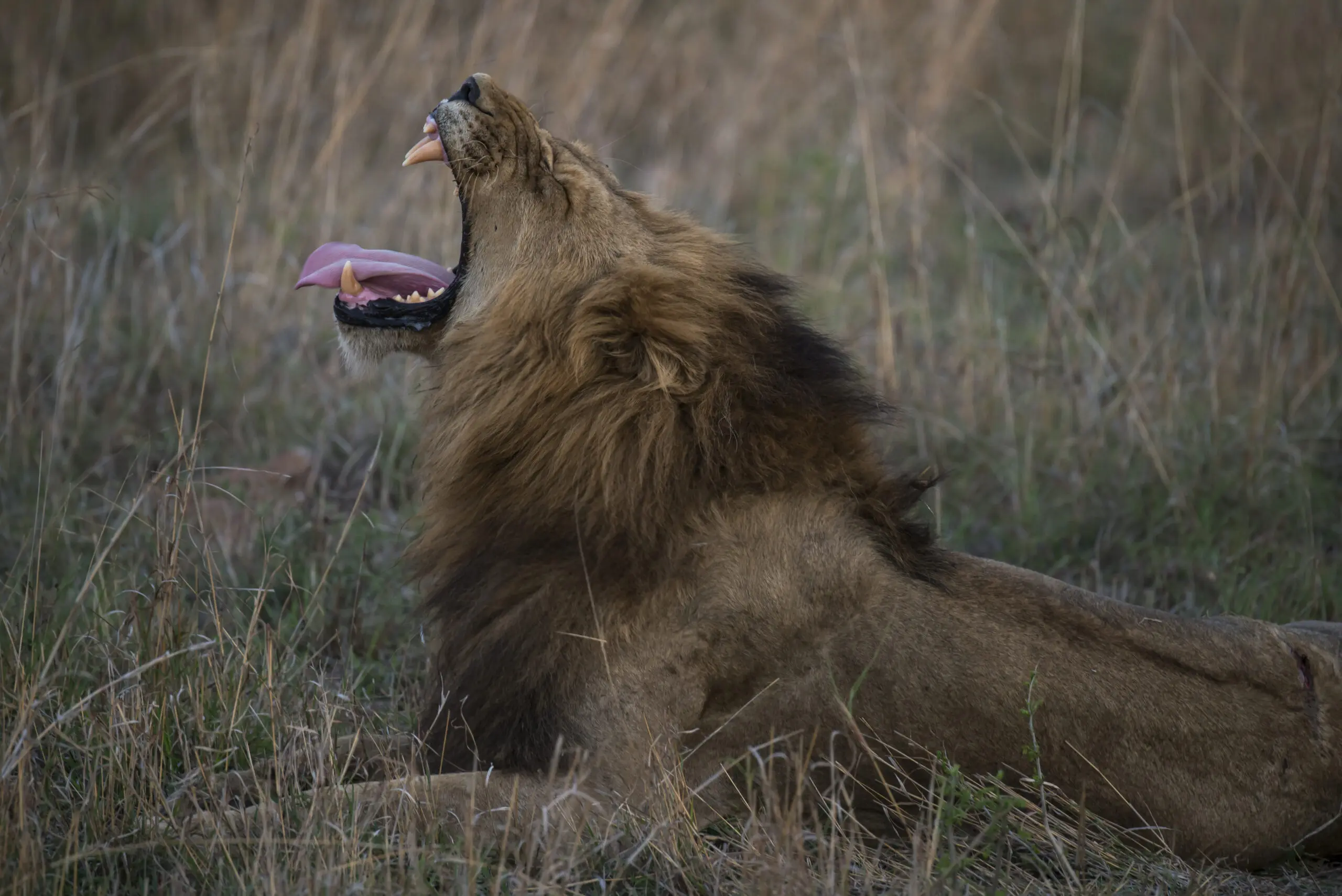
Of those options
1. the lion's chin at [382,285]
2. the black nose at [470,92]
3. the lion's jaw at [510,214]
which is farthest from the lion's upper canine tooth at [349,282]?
the black nose at [470,92]

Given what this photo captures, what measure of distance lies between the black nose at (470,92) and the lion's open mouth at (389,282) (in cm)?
11

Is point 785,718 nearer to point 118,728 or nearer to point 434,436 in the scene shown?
point 434,436

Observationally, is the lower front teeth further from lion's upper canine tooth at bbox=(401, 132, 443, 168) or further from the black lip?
lion's upper canine tooth at bbox=(401, 132, 443, 168)

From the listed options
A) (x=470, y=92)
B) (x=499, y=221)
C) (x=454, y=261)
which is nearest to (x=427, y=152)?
(x=470, y=92)

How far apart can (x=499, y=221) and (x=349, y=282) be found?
0.43 metres

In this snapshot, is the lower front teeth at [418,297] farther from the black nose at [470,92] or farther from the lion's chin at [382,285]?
the black nose at [470,92]

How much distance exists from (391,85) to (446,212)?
114 cm

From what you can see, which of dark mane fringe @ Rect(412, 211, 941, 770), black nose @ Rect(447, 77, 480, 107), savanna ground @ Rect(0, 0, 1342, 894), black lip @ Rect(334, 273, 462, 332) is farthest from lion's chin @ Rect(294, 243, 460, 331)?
black nose @ Rect(447, 77, 480, 107)

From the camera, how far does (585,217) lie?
120 inches

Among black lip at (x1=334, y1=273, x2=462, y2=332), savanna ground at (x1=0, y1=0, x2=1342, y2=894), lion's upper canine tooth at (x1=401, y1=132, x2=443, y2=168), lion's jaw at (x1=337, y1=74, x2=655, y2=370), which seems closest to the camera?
savanna ground at (x1=0, y1=0, x2=1342, y2=894)

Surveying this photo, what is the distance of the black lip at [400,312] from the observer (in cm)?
312

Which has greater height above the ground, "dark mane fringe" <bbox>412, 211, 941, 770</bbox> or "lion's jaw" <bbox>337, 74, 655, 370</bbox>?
"lion's jaw" <bbox>337, 74, 655, 370</bbox>

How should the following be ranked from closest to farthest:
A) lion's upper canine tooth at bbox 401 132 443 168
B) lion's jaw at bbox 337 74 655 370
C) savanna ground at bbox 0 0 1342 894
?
savanna ground at bbox 0 0 1342 894 → lion's jaw at bbox 337 74 655 370 → lion's upper canine tooth at bbox 401 132 443 168

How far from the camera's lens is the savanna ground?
8.71ft
